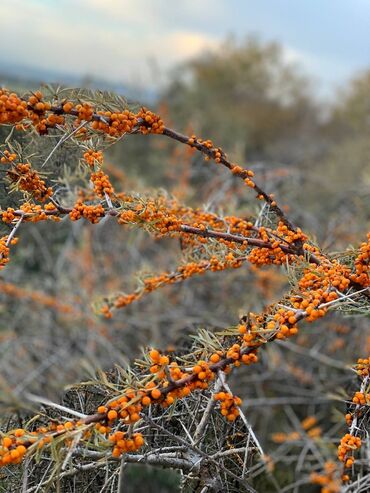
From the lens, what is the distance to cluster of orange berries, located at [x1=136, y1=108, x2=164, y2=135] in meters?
1.02

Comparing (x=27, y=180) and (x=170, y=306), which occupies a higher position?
(x=27, y=180)

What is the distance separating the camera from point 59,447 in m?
0.77

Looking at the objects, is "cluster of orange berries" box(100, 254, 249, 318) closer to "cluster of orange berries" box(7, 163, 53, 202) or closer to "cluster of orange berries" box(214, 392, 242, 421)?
"cluster of orange berries" box(7, 163, 53, 202)

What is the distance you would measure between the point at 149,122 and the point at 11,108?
27 centimetres

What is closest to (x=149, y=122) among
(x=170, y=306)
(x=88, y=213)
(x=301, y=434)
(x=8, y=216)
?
(x=88, y=213)

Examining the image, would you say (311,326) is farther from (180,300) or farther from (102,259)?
(102,259)

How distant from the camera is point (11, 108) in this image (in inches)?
33.5

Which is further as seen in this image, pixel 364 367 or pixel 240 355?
pixel 364 367

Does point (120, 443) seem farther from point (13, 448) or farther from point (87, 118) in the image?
point (87, 118)

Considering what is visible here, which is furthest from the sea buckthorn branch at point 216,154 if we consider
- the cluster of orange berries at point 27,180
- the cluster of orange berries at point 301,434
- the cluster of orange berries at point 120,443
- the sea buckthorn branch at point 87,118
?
the cluster of orange berries at point 301,434

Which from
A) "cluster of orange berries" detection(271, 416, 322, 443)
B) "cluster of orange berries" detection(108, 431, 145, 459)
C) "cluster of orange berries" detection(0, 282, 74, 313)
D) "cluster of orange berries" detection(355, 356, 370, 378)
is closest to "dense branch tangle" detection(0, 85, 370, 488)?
"cluster of orange berries" detection(108, 431, 145, 459)

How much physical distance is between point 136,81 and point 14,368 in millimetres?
4027

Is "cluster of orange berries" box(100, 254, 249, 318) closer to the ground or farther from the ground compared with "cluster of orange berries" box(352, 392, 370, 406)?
farther from the ground

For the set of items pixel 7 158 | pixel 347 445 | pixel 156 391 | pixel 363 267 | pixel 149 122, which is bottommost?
pixel 347 445
